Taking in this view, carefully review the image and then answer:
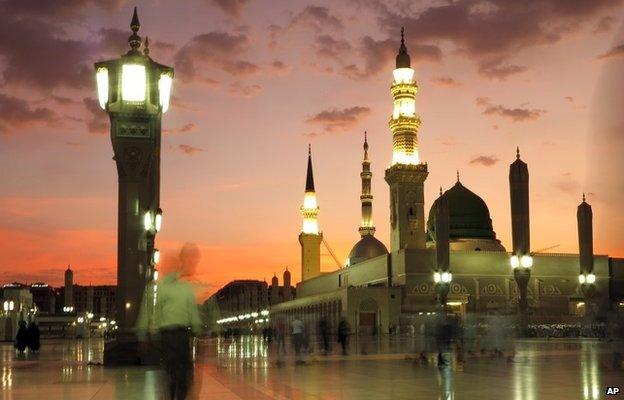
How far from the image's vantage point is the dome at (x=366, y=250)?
380 feet

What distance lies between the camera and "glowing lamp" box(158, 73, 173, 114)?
2038 centimetres

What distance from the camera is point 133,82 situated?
20.5 meters

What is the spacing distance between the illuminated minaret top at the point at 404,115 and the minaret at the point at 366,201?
33573 mm

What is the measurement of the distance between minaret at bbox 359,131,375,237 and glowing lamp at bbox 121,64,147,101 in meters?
106

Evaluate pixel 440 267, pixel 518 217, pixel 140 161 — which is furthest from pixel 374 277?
pixel 140 161

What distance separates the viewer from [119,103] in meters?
20.3

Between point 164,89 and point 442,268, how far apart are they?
58955 mm

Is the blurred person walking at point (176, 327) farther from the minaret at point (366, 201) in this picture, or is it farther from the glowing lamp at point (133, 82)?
the minaret at point (366, 201)

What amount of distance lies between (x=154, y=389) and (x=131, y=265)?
22.7 feet

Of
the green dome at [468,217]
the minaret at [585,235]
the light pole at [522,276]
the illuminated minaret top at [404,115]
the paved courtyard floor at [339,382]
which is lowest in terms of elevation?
the paved courtyard floor at [339,382]

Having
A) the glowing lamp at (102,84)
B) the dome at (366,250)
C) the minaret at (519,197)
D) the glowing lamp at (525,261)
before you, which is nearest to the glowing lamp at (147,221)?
the glowing lamp at (102,84)

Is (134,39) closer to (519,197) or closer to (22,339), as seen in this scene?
(22,339)

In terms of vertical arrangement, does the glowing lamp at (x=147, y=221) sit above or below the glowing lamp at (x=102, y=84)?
below

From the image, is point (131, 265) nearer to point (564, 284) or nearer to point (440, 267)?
point (440, 267)
